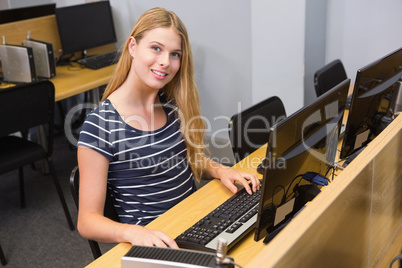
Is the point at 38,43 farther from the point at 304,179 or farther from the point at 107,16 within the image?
the point at 304,179

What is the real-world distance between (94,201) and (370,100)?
0.94 meters

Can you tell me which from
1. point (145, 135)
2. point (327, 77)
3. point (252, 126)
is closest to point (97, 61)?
point (327, 77)

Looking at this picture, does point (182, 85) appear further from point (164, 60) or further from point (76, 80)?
point (76, 80)

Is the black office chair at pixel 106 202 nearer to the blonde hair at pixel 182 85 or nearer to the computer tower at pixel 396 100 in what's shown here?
the blonde hair at pixel 182 85

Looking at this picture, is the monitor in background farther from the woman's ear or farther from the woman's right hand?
the woman's right hand

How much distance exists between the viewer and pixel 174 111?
70.6 inches

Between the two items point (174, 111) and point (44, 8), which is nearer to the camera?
point (174, 111)

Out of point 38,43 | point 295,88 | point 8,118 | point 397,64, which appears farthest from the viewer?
point 38,43

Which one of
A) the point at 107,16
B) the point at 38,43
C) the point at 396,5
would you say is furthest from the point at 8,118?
the point at 396,5

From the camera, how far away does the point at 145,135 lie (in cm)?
164

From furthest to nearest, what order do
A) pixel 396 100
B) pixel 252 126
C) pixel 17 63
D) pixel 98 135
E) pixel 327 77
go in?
pixel 17 63 → pixel 327 77 → pixel 252 126 → pixel 396 100 → pixel 98 135

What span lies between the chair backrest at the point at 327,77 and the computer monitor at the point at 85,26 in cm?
177

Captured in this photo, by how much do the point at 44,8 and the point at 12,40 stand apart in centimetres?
45

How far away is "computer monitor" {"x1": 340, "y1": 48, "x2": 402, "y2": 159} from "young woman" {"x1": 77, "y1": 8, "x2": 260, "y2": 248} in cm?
36
